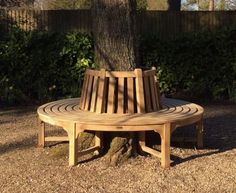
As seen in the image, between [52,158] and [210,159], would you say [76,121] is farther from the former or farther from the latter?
[210,159]

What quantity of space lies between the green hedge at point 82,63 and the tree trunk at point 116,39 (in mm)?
4050

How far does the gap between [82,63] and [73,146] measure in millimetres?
4806

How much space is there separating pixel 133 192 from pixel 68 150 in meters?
1.46

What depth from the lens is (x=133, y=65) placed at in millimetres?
6355

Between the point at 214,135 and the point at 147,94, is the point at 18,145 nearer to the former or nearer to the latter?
the point at 147,94

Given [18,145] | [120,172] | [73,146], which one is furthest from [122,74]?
[18,145]

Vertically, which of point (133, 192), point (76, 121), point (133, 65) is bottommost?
point (133, 192)

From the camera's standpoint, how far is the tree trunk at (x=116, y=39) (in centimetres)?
621

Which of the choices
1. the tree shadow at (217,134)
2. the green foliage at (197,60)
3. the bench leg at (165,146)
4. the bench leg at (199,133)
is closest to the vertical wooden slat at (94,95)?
the bench leg at (165,146)

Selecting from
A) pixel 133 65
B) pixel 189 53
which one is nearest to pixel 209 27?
pixel 189 53

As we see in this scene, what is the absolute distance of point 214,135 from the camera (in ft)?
24.6

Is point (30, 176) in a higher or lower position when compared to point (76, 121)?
lower

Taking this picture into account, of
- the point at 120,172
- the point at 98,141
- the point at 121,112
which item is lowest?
the point at 120,172

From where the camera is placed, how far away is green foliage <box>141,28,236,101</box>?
10555 mm
